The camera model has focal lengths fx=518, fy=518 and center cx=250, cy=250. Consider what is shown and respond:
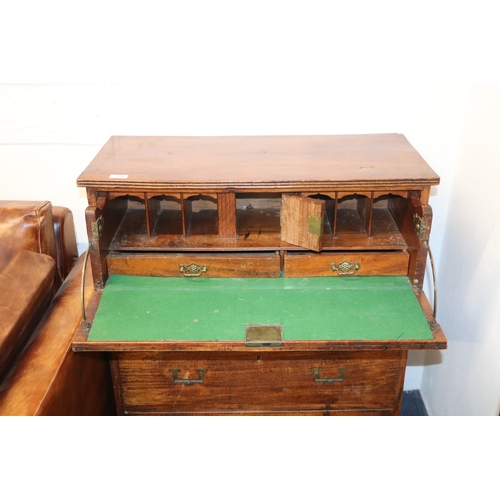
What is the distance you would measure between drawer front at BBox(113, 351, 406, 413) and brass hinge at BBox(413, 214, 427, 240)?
0.41m

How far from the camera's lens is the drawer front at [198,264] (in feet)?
5.09

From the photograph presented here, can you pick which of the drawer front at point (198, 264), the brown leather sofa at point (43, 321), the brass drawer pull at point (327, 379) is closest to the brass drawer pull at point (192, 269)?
the drawer front at point (198, 264)

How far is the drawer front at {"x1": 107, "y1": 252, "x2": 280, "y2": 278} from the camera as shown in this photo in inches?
61.1

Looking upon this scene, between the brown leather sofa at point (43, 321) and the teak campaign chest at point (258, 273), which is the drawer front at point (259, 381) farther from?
the brown leather sofa at point (43, 321)

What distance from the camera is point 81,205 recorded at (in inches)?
81.3

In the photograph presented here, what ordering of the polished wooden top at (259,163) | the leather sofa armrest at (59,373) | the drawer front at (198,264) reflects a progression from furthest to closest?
the drawer front at (198,264)
the polished wooden top at (259,163)
the leather sofa armrest at (59,373)

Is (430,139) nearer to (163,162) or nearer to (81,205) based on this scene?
(163,162)

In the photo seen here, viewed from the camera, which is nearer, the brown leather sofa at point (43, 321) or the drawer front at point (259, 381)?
the brown leather sofa at point (43, 321)

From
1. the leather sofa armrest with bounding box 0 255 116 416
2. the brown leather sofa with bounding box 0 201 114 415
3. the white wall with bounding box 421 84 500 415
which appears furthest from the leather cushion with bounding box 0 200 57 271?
the white wall with bounding box 421 84 500 415

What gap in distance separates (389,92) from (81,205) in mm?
1255

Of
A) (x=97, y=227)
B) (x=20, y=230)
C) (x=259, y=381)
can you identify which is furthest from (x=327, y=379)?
(x=20, y=230)

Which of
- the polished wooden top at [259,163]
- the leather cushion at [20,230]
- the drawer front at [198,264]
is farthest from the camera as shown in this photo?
the leather cushion at [20,230]

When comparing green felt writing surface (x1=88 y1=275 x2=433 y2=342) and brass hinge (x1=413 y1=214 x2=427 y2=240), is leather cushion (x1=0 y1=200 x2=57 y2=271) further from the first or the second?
brass hinge (x1=413 y1=214 x2=427 y2=240)

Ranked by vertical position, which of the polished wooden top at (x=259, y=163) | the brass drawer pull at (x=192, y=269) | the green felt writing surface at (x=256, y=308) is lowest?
the green felt writing surface at (x=256, y=308)
